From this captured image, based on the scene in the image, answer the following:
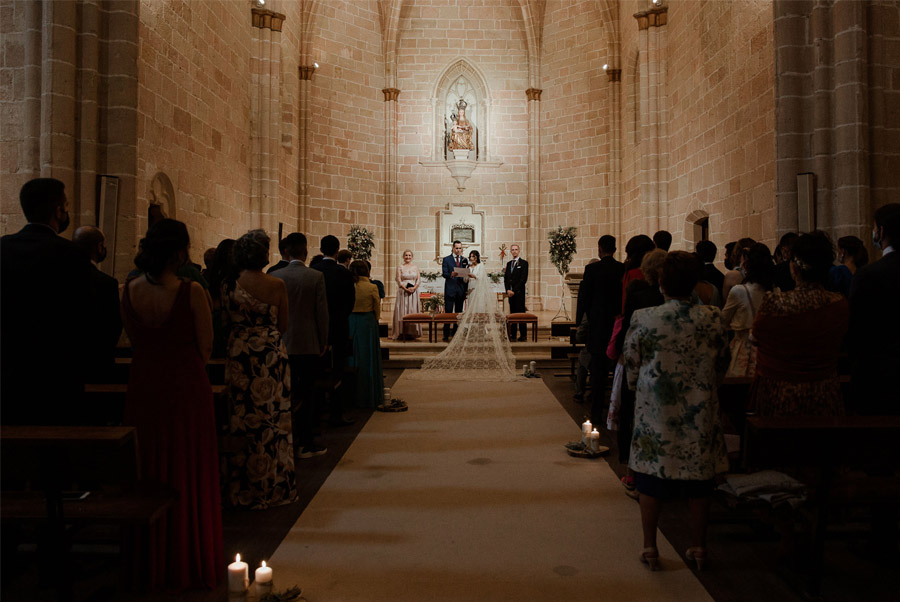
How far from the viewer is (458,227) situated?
1603 cm

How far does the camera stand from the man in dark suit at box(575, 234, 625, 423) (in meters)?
5.46

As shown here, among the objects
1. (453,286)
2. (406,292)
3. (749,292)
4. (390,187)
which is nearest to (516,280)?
(453,286)

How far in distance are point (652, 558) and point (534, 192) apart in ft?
44.6

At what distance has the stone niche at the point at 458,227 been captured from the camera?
52.5 ft

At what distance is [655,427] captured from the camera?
281cm

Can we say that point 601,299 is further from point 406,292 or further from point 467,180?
point 467,180

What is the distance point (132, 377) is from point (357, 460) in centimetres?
225

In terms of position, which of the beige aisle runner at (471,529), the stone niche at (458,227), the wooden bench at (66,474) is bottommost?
the beige aisle runner at (471,529)

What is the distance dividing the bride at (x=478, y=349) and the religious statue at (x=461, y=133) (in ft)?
25.9

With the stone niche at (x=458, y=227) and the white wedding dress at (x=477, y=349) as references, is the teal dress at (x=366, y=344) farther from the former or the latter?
the stone niche at (x=458, y=227)

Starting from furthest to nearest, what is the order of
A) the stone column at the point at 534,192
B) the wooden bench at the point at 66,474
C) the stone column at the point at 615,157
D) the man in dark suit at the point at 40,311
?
the stone column at the point at 534,192 → the stone column at the point at 615,157 → the man in dark suit at the point at 40,311 → the wooden bench at the point at 66,474

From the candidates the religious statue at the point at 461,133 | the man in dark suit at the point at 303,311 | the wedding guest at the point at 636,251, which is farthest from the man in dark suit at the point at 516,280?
the man in dark suit at the point at 303,311

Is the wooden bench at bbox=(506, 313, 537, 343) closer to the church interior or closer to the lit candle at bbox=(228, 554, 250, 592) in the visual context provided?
the church interior

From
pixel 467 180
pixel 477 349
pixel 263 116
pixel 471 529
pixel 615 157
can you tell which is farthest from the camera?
pixel 467 180
